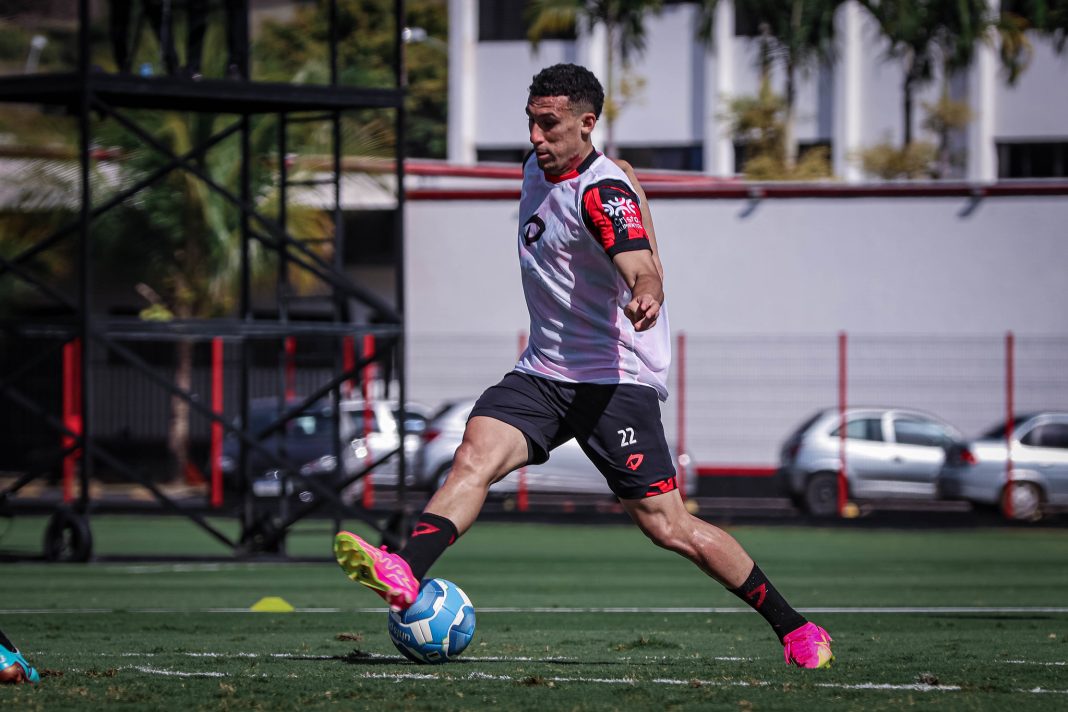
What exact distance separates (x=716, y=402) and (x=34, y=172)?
12752 mm

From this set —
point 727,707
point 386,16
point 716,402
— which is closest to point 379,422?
point 716,402

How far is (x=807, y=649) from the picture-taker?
598cm

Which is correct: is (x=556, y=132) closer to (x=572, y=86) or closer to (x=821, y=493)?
(x=572, y=86)

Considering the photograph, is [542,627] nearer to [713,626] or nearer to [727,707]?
[713,626]

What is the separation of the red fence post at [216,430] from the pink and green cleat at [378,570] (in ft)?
53.0

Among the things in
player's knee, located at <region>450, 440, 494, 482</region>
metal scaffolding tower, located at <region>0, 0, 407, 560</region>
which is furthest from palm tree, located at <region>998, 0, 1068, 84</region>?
player's knee, located at <region>450, 440, 494, 482</region>

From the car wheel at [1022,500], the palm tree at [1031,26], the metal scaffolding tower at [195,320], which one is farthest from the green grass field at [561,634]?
the palm tree at [1031,26]

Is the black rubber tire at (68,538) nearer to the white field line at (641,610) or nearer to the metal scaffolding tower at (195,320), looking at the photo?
the metal scaffolding tower at (195,320)

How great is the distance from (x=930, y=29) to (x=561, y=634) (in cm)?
3227

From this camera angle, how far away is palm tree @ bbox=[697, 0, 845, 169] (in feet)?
120

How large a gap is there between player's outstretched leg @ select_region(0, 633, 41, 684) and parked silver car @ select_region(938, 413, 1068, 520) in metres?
16.9

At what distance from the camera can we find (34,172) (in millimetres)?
27766

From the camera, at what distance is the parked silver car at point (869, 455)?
844 inches

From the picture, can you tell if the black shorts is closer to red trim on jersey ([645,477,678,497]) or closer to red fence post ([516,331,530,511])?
red trim on jersey ([645,477,678,497])
